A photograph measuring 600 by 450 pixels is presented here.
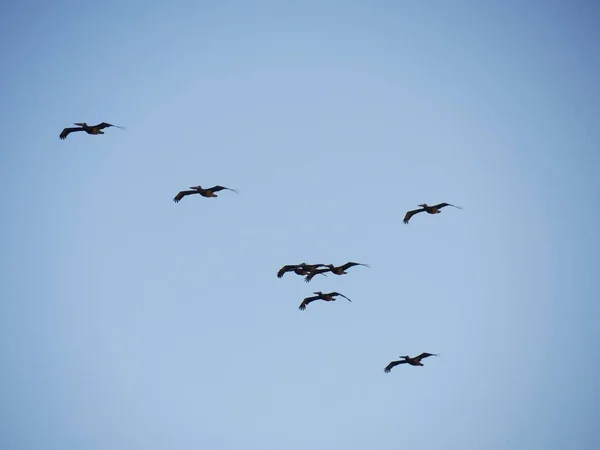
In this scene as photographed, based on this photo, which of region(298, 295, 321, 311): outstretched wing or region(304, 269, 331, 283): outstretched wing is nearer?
region(304, 269, 331, 283): outstretched wing

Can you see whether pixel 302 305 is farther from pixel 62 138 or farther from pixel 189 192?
pixel 62 138

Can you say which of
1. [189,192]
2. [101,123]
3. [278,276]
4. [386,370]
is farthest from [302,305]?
[101,123]

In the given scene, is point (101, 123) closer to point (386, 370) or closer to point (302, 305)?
point (302, 305)

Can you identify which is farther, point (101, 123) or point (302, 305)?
point (302, 305)

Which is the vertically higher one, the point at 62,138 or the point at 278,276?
the point at 62,138

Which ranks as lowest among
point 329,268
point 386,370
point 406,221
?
point 386,370

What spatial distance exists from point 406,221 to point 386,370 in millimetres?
12591

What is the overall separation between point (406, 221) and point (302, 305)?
1120 cm

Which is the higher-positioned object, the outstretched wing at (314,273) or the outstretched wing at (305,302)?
the outstretched wing at (314,273)

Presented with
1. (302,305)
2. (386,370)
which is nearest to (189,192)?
(302,305)

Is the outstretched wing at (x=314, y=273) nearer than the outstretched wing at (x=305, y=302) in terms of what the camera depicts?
Yes

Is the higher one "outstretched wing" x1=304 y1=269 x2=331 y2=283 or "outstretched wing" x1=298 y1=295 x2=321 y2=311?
"outstretched wing" x1=304 y1=269 x2=331 y2=283

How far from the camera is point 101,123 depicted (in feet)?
225

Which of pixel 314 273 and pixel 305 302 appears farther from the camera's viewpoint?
pixel 305 302
